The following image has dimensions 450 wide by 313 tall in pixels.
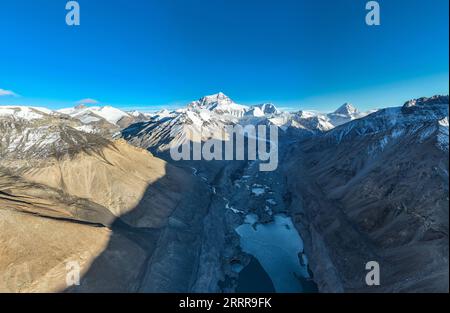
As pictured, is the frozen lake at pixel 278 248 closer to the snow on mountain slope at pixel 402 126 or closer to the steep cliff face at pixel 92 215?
the steep cliff face at pixel 92 215

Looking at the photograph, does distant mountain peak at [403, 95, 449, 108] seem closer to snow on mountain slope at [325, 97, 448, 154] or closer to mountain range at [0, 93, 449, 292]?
snow on mountain slope at [325, 97, 448, 154]

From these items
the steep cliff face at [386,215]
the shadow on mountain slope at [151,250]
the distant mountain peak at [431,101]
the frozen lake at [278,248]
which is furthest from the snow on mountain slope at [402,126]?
the shadow on mountain slope at [151,250]

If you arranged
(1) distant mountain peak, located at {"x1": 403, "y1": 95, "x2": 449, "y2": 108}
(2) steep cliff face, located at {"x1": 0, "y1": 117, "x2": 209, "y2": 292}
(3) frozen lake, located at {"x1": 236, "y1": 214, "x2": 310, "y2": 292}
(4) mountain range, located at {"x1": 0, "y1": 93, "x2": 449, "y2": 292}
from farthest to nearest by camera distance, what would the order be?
(1) distant mountain peak, located at {"x1": 403, "y1": 95, "x2": 449, "y2": 108} < (3) frozen lake, located at {"x1": 236, "y1": 214, "x2": 310, "y2": 292} < (4) mountain range, located at {"x1": 0, "y1": 93, "x2": 449, "y2": 292} < (2) steep cliff face, located at {"x1": 0, "y1": 117, "x2": 209, "y2": 292}

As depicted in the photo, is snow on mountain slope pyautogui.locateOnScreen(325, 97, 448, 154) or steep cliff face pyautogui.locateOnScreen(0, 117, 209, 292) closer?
steep cliff face pyautogui.locateOnScreen(0, 117, 209, 292)

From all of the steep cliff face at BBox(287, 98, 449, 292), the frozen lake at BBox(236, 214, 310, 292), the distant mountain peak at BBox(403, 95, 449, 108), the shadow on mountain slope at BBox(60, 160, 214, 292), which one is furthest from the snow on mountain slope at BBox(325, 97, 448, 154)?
the shadow on mountain slope at BBox(60, 160, 214, 292)

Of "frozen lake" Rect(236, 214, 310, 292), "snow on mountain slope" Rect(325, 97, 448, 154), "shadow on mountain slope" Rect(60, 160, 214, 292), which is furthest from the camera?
"snow on mountain slope" Rect(325, 97, 448, 154)

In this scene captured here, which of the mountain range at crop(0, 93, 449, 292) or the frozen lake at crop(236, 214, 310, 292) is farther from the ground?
the mountain range at crop(0, 93, 449, 292)

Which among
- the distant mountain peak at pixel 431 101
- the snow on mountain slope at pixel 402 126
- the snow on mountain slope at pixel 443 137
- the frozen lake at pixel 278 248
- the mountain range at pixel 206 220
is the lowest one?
the frozen lake at pixel 278 248
